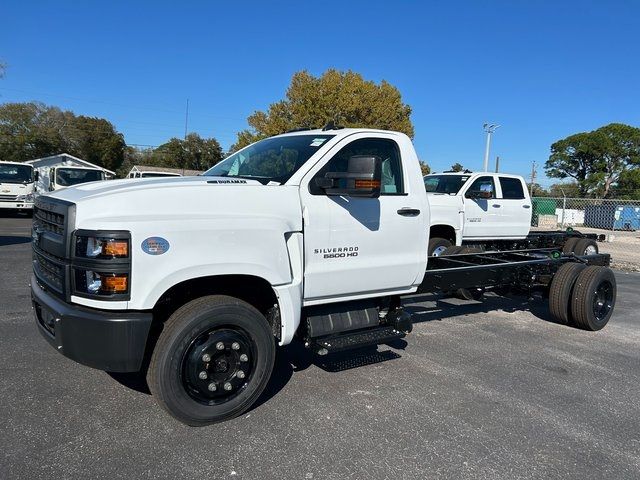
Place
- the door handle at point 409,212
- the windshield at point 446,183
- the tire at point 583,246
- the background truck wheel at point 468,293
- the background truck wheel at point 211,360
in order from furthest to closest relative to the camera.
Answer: the tire at point 583,246
the windshield at point 446,183
the background truck wheel at point 468,293
the door handle at point 409,212
the background truck wheel at point 211,360

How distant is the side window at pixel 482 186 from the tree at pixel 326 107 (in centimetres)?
1703

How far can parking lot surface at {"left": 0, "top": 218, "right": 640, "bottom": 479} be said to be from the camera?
10.1ft

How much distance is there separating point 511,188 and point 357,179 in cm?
885

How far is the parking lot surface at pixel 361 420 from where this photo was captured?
3066 mm

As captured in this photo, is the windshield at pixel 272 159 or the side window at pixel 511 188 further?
the side window at pixel 511 188

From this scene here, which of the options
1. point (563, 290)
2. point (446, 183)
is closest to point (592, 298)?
point (563, 290)

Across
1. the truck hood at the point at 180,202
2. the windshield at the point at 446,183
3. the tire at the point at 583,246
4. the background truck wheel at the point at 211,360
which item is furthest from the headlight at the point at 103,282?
the tire at the point at 583,246

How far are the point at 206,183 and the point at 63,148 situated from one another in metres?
65.8

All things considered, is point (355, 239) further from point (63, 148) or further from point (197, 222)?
point (63, 148)

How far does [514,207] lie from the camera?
36.8 feet

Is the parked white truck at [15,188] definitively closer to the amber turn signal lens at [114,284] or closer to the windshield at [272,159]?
the windshield at [272,159]

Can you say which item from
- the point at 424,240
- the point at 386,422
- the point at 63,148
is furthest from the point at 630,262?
the point at 63,148

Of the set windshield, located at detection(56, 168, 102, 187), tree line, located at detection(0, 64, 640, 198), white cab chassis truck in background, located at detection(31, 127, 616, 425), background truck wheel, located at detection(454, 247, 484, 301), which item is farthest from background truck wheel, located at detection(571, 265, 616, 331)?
tree line, located at detection(0, 64, 640, 198)

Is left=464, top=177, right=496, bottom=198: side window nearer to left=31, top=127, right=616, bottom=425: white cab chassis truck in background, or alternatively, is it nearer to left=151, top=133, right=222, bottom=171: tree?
left=31, top=127, right=616, bottom=425: white cab chassis truck in background
